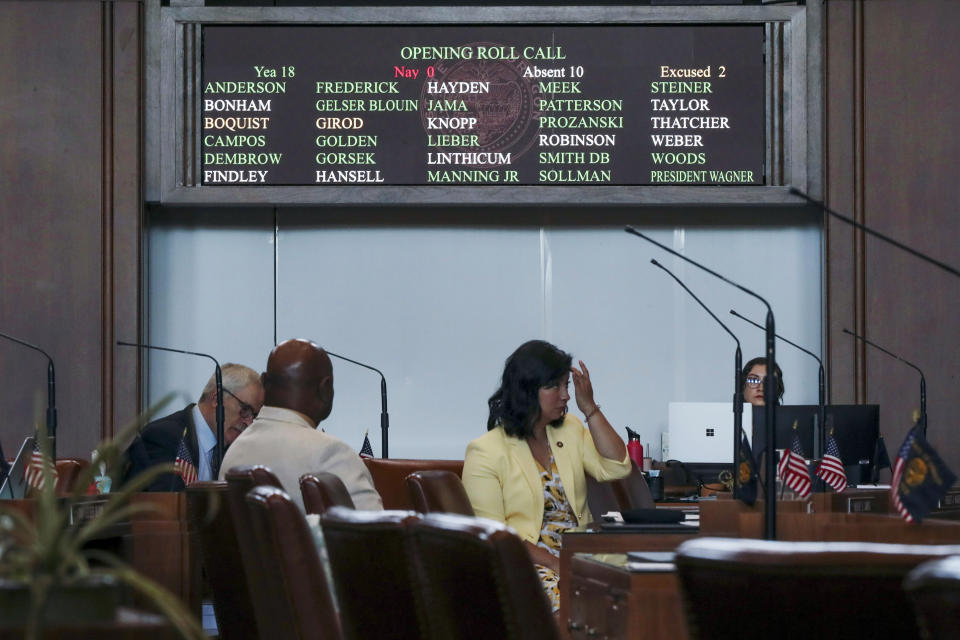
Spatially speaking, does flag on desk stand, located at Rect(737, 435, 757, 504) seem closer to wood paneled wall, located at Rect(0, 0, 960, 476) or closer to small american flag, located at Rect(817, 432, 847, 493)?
small american flag, located at Rect(817, 432, 847, 493)

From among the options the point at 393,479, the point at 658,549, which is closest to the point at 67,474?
the point at 393,479

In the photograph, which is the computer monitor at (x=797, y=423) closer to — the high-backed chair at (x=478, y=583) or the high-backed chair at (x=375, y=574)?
the high-backed chair at (x=375, y=574)

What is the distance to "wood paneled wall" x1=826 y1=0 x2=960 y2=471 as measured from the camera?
6188mm

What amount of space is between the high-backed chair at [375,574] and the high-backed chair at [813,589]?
1.75ft

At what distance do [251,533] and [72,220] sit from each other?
13.6ft

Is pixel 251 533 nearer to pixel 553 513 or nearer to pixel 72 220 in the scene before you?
pixel 553 513

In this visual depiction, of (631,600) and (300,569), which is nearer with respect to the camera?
(300,569)

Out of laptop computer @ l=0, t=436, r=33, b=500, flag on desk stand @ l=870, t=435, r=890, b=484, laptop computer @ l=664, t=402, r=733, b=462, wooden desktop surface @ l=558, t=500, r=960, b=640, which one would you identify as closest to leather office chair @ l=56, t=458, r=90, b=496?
laptop computer @ l=0, t=436, r=33, b=500

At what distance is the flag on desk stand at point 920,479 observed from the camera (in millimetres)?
2230

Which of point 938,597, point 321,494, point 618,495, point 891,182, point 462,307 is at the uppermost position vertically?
point 891,182

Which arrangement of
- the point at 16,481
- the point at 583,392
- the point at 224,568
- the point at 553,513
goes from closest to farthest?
the point at 224,568 → the point at 16,481 → the point at 553,513 → the point at 583,392

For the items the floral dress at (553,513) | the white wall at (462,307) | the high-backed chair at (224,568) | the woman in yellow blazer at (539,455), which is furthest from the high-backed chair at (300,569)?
the white wall at (462,307)

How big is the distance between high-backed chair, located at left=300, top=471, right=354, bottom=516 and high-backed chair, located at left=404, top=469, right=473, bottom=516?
0.64m

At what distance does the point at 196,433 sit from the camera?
5184mm
